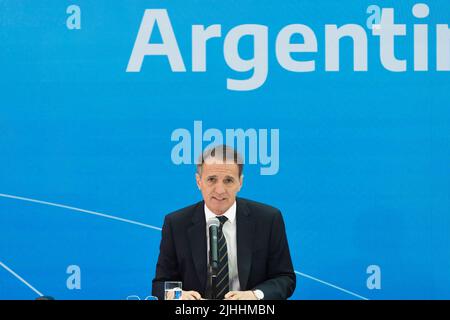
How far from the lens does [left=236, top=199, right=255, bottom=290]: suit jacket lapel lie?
A: 312 cm

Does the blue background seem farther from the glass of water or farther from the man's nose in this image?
the glass of water

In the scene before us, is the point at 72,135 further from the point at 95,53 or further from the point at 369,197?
the point at 369,197

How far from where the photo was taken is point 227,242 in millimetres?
3203

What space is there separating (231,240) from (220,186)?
25 cm

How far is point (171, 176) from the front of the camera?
348 cm

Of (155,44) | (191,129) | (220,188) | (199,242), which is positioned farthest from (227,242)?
(155,44)

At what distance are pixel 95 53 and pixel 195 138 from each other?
654mm

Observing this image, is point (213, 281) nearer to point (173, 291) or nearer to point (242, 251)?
point (173, 291)

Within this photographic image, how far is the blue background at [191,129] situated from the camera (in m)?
3.42

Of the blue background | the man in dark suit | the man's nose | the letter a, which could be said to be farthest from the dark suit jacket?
the letter a

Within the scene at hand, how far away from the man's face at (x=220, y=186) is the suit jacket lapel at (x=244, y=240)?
0.07 metres

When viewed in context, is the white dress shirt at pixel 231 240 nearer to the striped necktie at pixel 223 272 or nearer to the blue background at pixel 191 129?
the striped necktie at pixel 223 272

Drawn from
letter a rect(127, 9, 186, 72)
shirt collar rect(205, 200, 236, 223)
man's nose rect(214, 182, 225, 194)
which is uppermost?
letter a rect(127, 9, 186, 72)
